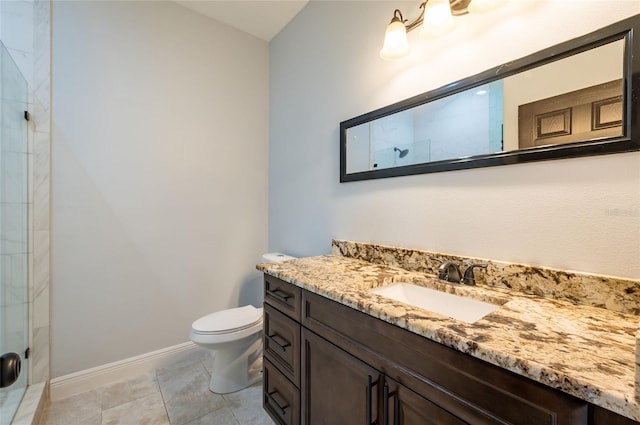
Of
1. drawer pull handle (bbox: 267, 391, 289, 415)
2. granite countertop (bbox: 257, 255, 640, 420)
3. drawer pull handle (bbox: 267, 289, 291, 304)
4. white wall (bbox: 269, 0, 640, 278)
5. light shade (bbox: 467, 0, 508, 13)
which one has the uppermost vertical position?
light shade (bbox: 467, 0, 508, 13)

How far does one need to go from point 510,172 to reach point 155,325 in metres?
2.44

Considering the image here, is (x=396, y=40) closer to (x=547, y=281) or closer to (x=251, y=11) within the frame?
(x=547, y=281)

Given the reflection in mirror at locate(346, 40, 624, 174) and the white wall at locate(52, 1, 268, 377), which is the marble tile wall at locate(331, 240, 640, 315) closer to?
the reflection in mirror at locate(346, 40, 624, 174)

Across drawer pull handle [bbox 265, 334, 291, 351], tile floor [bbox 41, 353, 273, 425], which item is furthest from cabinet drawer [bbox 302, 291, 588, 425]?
tile floor [bbox 41, 353, 273, 425]

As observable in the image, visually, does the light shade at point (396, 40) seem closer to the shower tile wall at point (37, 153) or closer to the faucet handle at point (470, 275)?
the faucet handle at point (470, 275)

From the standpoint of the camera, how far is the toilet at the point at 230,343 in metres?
1.66

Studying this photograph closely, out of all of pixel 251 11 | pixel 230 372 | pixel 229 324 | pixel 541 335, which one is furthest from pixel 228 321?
pixel 251 11

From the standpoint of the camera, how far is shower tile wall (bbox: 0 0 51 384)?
1.60 meters

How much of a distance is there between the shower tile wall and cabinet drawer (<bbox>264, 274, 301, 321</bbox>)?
4.61 feet

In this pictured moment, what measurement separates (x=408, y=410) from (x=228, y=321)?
1.32 metres

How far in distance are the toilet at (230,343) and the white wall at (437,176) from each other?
2.22ft

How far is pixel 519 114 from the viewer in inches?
41.3

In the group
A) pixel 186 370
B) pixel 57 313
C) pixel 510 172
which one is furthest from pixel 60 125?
pixel 510 172

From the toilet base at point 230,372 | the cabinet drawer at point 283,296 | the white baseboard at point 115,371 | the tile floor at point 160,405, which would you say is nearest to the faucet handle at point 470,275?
the cabinet drawer at point 283,296
